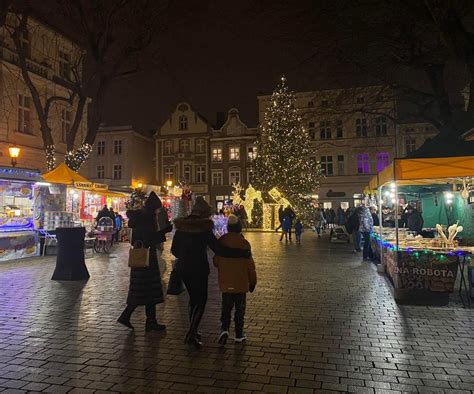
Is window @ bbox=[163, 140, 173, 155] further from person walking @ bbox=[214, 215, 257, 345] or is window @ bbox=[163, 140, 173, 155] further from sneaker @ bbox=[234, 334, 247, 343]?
sneaker @ bbox=[234, 334, 247, 343]

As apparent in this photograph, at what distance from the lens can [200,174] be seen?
5125 centimetres

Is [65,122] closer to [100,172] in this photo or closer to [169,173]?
[100,172]

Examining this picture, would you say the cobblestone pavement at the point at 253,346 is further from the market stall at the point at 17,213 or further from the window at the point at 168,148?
the window at the point at 168,148

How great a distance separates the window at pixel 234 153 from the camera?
49.9 metres

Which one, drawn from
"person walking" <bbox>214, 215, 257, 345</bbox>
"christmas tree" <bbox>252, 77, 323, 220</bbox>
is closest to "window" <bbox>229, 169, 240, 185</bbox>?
"christmas tree" <bbox>252, 77, 323, 220</bbox>

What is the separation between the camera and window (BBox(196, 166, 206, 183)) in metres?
51.1

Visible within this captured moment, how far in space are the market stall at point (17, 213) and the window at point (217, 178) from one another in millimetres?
35738

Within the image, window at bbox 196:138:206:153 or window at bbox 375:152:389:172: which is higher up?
window at bbox 196:138:206:153

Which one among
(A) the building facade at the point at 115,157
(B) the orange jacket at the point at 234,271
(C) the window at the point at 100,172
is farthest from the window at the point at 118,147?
(B) the orange jacket at the point at 234,271

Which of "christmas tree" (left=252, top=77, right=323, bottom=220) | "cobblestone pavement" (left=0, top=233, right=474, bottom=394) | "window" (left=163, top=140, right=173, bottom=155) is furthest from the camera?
"window" (left=163, top=140, right=173, bottom=155)

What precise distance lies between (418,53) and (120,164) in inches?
1578

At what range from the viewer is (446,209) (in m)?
15.0

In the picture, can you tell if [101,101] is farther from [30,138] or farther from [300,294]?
[300,294]

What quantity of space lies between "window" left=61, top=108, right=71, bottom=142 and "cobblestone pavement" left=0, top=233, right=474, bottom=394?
74.5ft
